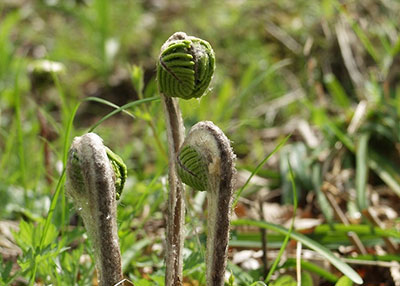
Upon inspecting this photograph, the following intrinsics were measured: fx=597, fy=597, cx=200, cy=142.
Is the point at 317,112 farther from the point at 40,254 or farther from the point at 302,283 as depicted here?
the point at 40,254

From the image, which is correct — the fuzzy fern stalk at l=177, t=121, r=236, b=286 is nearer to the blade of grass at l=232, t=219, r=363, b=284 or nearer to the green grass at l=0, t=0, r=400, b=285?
the green grass at l=0, t=0, r=400, b=285

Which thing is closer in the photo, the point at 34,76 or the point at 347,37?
the point at 34,76

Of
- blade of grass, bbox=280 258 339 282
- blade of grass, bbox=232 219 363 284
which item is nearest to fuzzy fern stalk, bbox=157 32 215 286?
blade of grass, bbox=232 219 363 284

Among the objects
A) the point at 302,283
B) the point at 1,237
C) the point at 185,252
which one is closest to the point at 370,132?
the point at 302,283

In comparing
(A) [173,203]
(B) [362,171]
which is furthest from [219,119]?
(A) [173,203]

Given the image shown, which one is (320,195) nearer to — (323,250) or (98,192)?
(323,250)

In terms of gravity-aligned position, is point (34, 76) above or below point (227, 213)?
below
